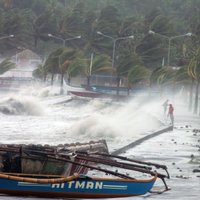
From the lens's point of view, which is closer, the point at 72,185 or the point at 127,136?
the point at 72,185

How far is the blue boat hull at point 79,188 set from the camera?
1847 cm

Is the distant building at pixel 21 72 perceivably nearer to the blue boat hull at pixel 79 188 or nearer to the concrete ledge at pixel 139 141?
the concrete ledge at pixel 139 141

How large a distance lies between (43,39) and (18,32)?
34.7ft

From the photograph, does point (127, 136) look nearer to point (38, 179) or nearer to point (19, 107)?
point (38, 179)

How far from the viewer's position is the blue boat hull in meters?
18.5

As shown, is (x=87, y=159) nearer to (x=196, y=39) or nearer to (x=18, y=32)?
(x=196, y=39)

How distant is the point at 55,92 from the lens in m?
108

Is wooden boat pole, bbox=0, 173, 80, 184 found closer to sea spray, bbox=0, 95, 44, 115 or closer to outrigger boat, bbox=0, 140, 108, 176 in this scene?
outrigger boat, bbox=0, 140, 108, 176

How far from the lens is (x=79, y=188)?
1866 cm

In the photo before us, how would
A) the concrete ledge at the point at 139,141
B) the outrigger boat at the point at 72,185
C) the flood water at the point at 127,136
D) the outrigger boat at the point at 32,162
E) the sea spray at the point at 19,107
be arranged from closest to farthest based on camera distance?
the outrigger boat at the point at 72,185 → the outrigger boat at the point at 32,162 → the flood water at the point at 127,136 → the concrete ledge at the point at 139,141 → the sea spray at the point at 19,107

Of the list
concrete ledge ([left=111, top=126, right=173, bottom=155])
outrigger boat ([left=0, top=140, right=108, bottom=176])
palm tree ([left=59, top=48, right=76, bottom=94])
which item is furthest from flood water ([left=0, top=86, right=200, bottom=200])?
palm tree ([left=59, top=48, right=76, bottom=94])

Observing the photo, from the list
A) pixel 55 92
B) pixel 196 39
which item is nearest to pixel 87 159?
pixel 55 92

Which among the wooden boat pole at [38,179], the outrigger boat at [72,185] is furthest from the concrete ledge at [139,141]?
the wooden boat pole at [38,179]

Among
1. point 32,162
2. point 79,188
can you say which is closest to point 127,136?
point 32,162
